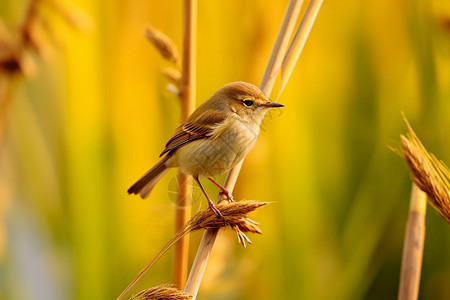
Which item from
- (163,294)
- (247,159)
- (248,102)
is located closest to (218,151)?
(248,102)

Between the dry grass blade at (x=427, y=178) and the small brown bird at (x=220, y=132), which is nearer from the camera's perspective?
the dry grass blade at (x=427, y=178)

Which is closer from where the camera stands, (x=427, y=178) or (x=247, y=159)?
(x=427, y=178)

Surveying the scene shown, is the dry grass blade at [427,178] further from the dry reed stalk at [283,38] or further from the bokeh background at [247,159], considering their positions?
the bokeh background at [247,159]

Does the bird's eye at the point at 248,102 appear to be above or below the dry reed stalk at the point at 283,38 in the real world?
below

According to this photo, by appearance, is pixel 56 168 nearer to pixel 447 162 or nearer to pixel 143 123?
pixel 143 123

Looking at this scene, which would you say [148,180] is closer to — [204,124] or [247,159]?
[204,124]

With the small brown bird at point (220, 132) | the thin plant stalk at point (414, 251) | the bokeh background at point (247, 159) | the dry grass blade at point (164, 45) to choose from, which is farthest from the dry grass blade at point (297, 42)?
the bokeh background at point (247, 159)
